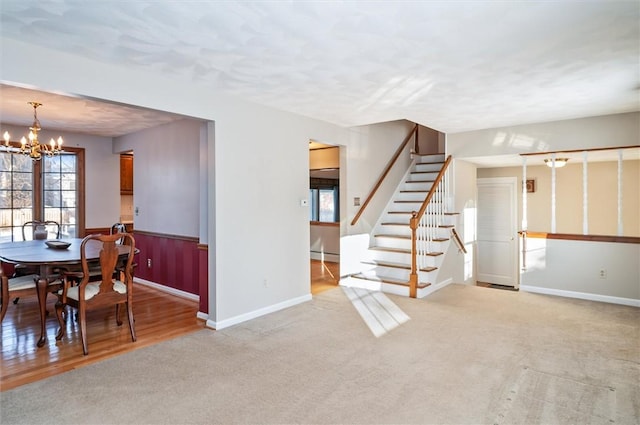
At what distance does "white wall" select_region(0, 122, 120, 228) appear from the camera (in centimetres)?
661

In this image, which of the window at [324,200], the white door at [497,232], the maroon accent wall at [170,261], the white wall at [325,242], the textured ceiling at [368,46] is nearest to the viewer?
the textured ceiling at [368,46]

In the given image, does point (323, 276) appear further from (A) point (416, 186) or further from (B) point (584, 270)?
(B) point (584, 270)

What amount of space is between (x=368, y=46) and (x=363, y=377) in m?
2.50

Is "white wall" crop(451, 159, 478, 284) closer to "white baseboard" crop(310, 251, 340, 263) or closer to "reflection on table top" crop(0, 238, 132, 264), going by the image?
"white baseboard" crop(310, 251, 340, 263)

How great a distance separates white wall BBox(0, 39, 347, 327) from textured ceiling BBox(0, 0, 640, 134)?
0.17 meters

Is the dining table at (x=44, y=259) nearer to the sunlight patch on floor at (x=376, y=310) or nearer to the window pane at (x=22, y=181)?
the window pane at (x=22, y=181)

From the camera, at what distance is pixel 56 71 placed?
2.95 meters

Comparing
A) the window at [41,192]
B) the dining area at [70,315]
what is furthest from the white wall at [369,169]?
the window at [41,192]

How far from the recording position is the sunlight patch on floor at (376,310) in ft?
13.5

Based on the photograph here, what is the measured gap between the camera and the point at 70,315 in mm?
4527

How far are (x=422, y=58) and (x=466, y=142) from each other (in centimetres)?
334

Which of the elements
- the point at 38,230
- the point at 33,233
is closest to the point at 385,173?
the point at 38,230

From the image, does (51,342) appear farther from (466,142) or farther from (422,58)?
(466,142)

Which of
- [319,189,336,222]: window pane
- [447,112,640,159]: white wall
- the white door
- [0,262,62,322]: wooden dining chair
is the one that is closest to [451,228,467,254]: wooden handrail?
[447,112,640,159]: white wall
